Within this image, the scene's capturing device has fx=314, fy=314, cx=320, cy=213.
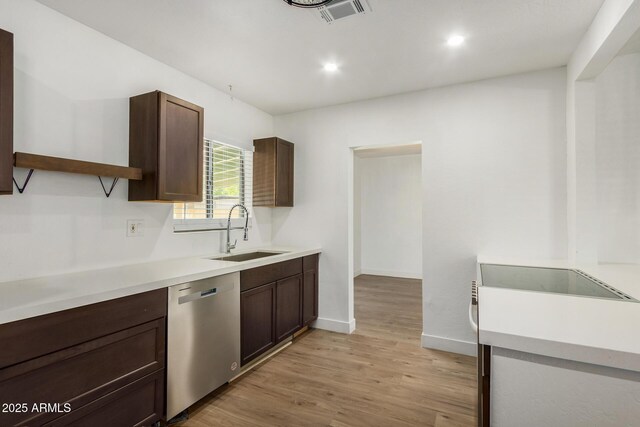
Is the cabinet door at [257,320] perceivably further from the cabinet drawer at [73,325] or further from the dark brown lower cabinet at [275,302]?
the cabinet drawer at [73,325]

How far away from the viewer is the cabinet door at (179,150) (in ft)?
7.19

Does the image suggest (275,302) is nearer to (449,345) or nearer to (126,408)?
(126,408)

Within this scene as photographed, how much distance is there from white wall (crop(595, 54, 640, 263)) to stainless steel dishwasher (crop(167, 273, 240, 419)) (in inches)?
113

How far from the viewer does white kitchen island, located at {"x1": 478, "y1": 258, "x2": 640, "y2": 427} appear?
0.95 m

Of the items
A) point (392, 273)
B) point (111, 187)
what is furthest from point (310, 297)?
point (392, 273)

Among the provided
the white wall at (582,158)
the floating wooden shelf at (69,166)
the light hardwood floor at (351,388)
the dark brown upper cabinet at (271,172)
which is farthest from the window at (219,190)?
the white wall at (582,158)

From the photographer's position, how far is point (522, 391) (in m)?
1.05

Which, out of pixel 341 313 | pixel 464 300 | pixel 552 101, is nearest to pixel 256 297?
pixel 341 313

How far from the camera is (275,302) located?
2.86 metres

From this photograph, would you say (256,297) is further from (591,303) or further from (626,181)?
(626,181)

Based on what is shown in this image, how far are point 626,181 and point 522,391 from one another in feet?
7.48

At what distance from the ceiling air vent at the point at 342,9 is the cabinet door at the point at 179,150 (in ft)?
3.88

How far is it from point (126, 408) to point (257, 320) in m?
1.11

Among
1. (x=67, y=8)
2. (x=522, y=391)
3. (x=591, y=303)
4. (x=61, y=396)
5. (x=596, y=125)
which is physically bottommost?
(x=61, y=396)
